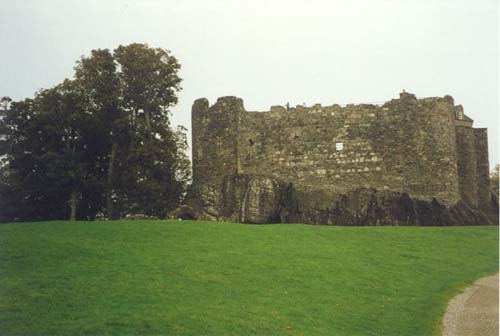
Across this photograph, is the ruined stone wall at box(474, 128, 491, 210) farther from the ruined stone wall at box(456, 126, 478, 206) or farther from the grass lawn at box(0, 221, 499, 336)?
the grass lawn at box(0, 221, 499, 336)

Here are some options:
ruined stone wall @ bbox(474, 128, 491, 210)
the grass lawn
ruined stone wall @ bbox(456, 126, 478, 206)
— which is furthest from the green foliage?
ruined stone wall @ bbox(474, 128, 491, 210)

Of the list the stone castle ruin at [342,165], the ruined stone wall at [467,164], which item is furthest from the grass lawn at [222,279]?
the ruined stone wall at [467,164]

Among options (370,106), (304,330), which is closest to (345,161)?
(370,106)

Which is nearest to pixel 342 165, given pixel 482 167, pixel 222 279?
pixel 482 167

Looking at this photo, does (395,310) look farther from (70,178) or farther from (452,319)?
(70,178)

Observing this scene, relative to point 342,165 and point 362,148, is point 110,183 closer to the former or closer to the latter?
point 342,165

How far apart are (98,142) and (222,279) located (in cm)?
2245

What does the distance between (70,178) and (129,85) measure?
274 inches

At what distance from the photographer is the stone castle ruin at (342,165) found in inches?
1582

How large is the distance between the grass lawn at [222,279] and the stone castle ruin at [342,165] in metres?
7.35

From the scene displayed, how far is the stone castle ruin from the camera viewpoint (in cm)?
4019

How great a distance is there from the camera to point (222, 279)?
22078mm

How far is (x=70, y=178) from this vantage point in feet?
131

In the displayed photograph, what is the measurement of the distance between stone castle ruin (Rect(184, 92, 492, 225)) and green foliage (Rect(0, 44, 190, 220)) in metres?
2.76
